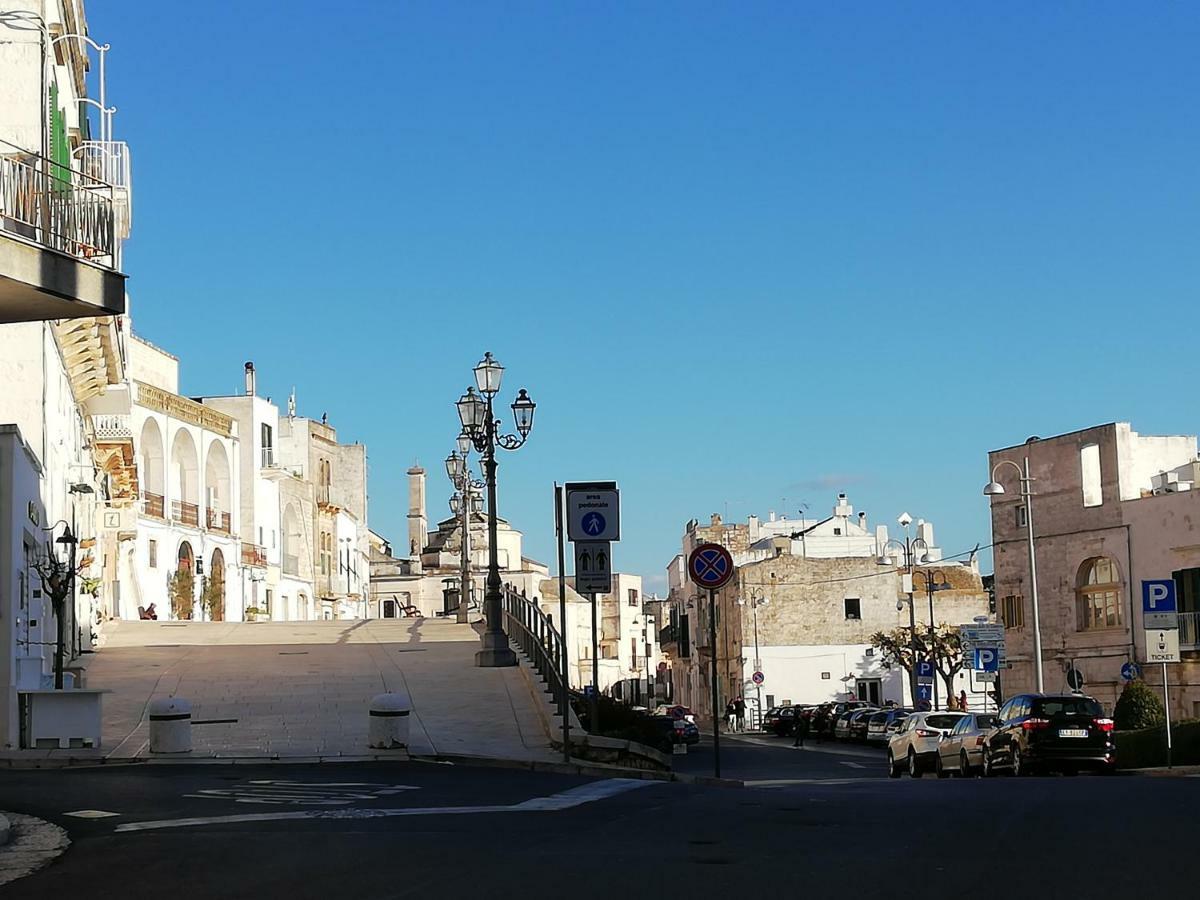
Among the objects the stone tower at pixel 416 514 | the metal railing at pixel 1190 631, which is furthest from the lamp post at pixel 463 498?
the stone tower at pixel 416 514

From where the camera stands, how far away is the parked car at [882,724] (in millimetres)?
58219

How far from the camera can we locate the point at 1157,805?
50.0 feet

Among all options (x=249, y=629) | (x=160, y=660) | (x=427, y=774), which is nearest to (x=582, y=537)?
(x=427, y=774)

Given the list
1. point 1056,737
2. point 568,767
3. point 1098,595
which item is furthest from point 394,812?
point 1098,595

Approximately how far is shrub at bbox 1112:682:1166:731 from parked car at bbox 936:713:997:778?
14294mm

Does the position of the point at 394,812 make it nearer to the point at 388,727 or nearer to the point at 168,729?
the point at 388,727

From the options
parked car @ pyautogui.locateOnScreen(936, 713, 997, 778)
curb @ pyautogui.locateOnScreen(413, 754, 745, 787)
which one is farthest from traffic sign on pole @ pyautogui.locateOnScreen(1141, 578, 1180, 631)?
curb @ pyautogui.locateOnScreen(413, 754, 745, 787)

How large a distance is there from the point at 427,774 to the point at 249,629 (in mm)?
24962

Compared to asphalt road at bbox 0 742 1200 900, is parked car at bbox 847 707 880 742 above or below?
below

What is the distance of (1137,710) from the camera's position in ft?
144

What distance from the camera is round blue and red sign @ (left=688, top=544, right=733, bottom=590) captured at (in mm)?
21016

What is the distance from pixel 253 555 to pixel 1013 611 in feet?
138

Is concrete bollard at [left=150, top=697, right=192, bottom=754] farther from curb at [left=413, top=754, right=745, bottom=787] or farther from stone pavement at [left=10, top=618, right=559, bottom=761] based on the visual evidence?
curb at [left=413, top=754, right=745, bottom=787]

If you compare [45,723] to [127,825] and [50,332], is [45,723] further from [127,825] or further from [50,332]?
[50,332]
